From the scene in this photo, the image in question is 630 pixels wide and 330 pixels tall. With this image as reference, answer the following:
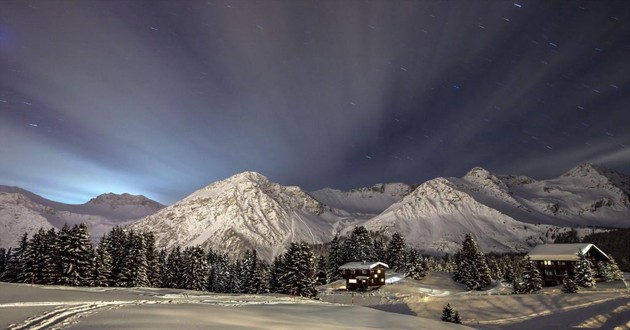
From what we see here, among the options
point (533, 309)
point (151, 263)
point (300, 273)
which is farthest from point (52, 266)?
point (533, 309)

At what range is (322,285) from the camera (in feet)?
333

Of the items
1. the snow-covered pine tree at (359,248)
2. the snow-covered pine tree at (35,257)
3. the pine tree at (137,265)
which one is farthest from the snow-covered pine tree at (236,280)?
the snow-covered pine tree at (35,257)

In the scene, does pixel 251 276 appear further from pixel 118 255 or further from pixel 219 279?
pixel 118 255

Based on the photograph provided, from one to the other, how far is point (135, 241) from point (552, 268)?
9248cm

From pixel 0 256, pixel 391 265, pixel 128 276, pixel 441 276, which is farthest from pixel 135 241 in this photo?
pixel 441 276

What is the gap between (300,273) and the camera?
61500 mm

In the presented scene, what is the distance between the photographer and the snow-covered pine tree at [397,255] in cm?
10506

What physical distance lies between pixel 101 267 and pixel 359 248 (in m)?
67.4

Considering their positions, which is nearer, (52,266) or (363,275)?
(52,266)

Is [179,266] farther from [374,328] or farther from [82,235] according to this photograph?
[374,328]

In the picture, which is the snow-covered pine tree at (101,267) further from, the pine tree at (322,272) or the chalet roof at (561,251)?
the chalet roof at (561,251)

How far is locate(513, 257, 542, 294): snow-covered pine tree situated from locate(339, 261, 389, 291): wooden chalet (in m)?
31.9

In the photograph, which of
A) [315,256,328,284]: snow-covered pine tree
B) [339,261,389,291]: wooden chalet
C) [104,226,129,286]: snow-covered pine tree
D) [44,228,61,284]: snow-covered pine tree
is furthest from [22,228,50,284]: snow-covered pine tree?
[315,256,328,284]: snow-covered pine tree

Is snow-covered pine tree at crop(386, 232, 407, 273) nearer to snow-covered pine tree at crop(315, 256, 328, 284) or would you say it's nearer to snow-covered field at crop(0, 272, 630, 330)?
snow-covered field at crop(0, 272, 630, 330)
